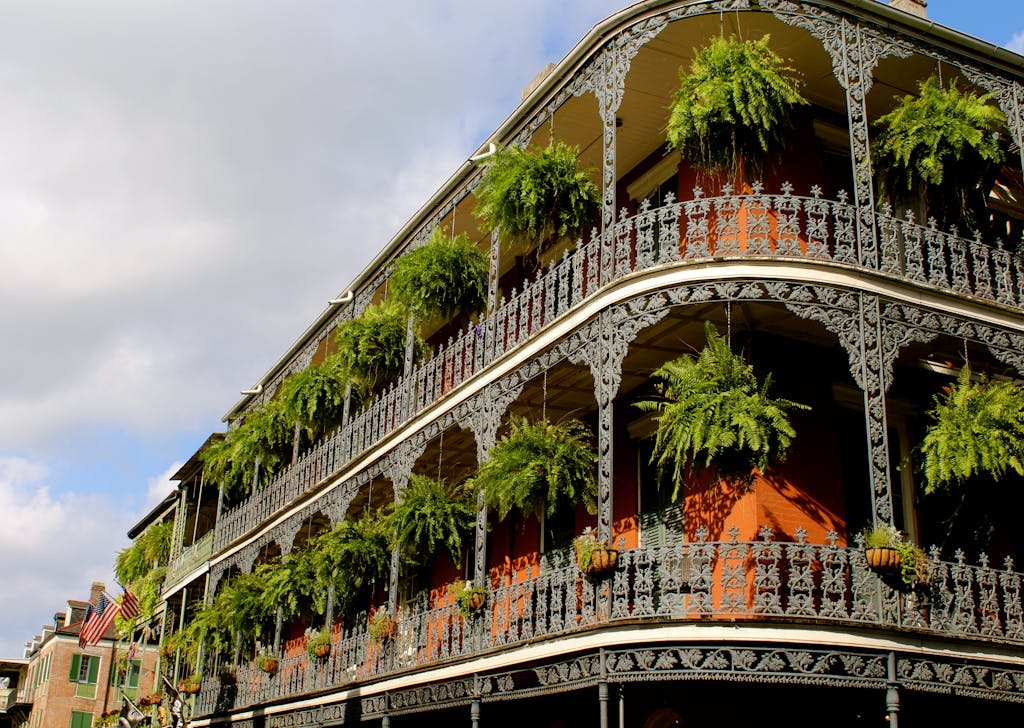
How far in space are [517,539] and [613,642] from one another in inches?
227

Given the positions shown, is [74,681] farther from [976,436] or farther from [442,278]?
[976,436]

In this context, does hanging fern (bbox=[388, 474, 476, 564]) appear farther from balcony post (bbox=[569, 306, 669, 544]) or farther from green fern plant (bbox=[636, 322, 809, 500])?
green fern plant (bbox=[636, 322, 809, 500])

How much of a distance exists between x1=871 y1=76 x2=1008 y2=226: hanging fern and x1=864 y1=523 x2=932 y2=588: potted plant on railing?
391 centimetres

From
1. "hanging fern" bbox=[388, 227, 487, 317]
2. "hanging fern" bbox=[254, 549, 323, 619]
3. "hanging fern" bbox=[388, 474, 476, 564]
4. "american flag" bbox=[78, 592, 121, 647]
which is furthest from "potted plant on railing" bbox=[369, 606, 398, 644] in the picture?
"american flag" bbox=[78, 592, 121, 647]

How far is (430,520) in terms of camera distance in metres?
13.4

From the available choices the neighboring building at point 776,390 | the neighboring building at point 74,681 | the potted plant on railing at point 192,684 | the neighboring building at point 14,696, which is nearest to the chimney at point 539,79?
the neighboring building at point 776,390

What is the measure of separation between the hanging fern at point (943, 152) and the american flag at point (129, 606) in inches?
881

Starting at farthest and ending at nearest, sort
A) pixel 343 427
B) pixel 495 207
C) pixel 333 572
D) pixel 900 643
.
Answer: pixel 343 427 < pixel 333 572 < pixel 495 207 < pixel 900 643

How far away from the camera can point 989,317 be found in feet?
37.5

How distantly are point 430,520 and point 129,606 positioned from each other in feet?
57.9

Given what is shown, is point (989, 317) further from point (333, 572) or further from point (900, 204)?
point (333, 572)

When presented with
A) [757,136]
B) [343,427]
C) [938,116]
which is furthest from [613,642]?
[343,427]

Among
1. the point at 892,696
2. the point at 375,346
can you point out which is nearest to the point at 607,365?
the point at 892,696

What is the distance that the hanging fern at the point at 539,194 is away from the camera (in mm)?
13039
